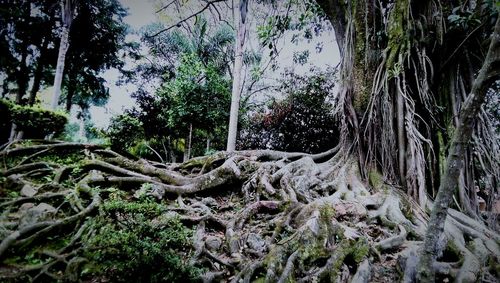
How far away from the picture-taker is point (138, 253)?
1.99 meters

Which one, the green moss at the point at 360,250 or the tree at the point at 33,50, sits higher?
the tree at the point at 33,50

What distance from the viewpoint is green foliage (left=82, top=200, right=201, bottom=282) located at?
1.92 metres

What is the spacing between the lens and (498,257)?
2.44 metres

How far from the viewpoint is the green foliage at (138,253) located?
1.92 m

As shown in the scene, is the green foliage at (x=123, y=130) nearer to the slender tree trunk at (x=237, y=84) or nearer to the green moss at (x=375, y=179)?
the slender tree trunk at (x=237, y=84)

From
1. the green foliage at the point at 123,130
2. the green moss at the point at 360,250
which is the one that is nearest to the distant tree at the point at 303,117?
the green foliage at the point at 123,130

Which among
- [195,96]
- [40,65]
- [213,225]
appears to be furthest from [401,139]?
[40,65]

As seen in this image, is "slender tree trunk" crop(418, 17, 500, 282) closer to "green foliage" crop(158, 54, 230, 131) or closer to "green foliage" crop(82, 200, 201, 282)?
"green foliage" crop(82, 200, 201, 282)

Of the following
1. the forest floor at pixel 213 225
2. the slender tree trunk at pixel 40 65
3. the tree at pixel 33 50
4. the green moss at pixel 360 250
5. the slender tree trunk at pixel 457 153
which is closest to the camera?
the slender tree trunk at pixel 457 153

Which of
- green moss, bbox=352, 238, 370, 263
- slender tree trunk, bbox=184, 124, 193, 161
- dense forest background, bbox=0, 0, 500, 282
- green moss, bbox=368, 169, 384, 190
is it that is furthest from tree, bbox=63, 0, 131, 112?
green moss, bbox=352, 238, 370, 263

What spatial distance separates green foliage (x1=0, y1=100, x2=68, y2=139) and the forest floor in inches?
40.4

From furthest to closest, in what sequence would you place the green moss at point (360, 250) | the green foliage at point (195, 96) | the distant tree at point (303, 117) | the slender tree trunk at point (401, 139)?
the green foliage at point (195, 96), the distant tree at point (303, 117), the slender tree trunk at point (401, 139), the green moss at point (360, 250)

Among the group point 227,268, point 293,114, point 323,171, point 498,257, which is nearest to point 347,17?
point 323,171

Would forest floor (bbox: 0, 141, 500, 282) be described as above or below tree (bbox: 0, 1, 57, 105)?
below
